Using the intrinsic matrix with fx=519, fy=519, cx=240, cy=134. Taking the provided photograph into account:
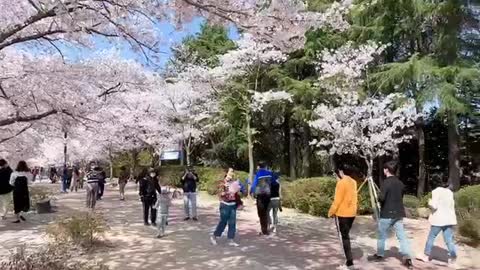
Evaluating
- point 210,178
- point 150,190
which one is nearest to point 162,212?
point 150,190

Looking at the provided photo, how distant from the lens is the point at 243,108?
26.1 meters

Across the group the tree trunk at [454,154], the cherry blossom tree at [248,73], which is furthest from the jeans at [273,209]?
the cherry blossom tree at [248,73]

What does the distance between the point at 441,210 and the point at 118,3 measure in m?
6.43

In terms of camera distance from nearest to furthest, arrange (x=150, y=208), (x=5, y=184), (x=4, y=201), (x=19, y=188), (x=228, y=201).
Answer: (x=228, y=201) < (x=150, y=208) < (x=5, y=184) < (x=19, y=188) < (x=4, y=201)

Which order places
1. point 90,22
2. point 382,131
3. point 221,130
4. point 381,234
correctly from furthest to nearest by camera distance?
point 221,130
point 382,131
point 381,234
point 90,22

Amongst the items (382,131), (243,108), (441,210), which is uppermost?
(243,108)

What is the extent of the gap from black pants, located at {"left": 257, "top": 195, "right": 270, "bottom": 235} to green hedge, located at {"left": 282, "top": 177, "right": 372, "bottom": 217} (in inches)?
172

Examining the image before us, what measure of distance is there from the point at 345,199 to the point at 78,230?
192 inches

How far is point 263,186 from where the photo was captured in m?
11.1

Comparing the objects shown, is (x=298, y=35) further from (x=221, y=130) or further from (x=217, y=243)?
(x=221, y=130)

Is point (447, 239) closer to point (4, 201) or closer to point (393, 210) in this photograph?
point (393, 210)

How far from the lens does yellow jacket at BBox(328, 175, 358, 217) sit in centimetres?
797

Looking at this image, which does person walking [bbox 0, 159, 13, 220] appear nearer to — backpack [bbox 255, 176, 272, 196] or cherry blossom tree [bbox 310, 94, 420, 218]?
backpack [bbox 255, 176, 272, 196]

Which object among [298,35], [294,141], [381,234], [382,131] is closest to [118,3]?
[298,35]
